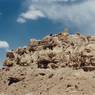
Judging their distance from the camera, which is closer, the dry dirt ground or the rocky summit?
the dry dirt ground

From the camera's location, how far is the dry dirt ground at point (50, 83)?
226 ft

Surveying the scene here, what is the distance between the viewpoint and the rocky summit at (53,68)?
233 feet

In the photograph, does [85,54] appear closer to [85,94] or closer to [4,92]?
[85,94]

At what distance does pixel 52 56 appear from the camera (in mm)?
82812

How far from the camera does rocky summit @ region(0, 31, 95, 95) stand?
7100 centimetres

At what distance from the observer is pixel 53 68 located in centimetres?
8081

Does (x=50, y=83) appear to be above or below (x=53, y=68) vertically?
below

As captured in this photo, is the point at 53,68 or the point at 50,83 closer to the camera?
the point at 50,83

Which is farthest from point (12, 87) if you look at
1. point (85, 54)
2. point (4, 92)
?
point (85, 54)

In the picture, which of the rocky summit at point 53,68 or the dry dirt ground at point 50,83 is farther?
the rocky summit at point 53,68

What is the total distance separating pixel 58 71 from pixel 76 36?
502 inches

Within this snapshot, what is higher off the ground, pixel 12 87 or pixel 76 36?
pixel 76 36

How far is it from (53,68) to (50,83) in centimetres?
671

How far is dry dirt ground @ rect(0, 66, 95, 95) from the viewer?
6888 cm
